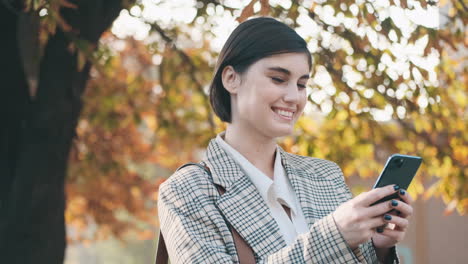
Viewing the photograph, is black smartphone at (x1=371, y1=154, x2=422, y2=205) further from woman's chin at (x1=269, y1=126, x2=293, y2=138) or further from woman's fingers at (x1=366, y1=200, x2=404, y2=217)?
woman's chin at (x1=269, y1=126, x2=293, y2=138)

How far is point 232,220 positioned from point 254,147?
28 centimetres

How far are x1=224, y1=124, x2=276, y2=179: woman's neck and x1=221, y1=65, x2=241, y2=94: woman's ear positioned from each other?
12 centimetres

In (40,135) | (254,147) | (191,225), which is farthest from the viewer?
(40,135)

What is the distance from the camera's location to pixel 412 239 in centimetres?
1117

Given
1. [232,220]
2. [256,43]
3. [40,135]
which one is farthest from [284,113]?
[40,135]

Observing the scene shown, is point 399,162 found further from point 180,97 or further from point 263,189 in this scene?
point 180,97

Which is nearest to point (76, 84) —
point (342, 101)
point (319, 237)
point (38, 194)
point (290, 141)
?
point (38, 194)

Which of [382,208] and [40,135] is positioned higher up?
[382,208]

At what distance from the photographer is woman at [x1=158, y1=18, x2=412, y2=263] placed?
180cm

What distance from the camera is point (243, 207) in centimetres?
203

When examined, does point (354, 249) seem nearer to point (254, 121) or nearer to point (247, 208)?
point (247, 208)

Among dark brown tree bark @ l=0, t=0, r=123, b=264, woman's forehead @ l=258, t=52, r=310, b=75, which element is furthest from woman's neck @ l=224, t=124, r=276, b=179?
dark brown tree bark @ l=0, t=0, r=123, b=264

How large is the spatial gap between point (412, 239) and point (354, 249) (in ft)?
32.3

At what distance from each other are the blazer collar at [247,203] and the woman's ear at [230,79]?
187 mm
